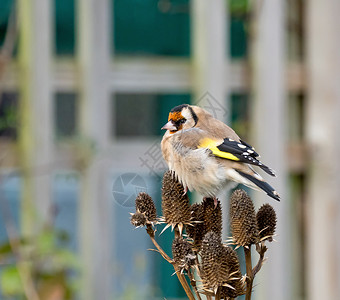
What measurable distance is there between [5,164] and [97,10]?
0.66m

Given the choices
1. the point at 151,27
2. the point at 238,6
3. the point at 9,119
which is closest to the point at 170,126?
the point at 9,119

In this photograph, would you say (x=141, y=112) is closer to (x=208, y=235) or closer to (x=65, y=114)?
(x=65, y=114)

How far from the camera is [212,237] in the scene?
2.45 ft

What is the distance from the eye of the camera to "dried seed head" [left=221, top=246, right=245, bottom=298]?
794 mm

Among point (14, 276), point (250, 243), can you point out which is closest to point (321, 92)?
point (14, 276)

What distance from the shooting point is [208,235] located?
2.45 feet

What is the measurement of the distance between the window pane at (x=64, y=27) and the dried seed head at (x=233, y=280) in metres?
1.90

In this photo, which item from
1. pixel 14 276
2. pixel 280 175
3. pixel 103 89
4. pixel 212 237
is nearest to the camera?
pixel 212 237

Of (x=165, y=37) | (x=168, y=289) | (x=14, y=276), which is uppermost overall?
(x=165, y=37)

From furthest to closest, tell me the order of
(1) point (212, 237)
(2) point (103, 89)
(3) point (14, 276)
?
(2) point (103, 89)
(3) point (14, 276)
(1) point (212, 237)

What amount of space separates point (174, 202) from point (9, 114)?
1683 mm

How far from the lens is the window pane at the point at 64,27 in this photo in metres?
2.58

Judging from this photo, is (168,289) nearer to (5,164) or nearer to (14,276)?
(14,276)

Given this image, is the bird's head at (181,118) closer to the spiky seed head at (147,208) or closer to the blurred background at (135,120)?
the spiky seed head at (147,208)
